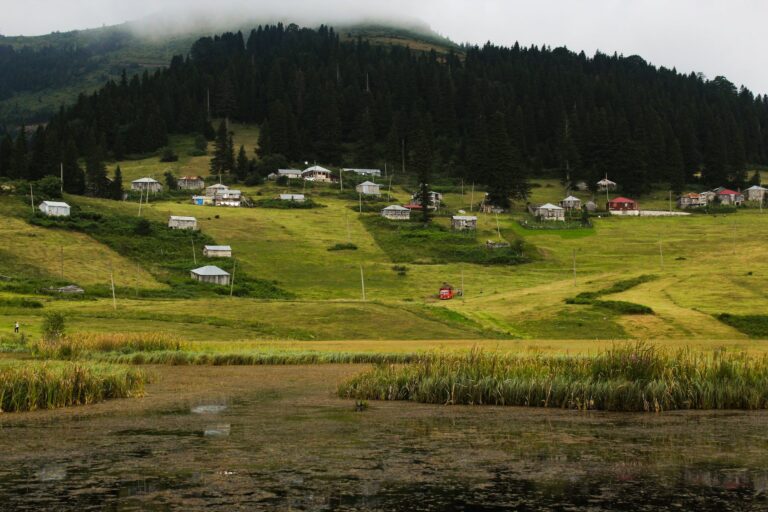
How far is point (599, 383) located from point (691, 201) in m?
142

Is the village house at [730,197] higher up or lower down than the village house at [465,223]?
higher up

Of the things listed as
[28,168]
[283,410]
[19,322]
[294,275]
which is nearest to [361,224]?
[294,275]

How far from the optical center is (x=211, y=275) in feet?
323

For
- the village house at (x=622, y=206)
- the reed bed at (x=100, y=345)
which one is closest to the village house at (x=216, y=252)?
the reed bed at (x=100, y=345)

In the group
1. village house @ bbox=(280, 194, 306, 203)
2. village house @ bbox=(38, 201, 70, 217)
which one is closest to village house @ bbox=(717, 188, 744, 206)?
village house @ bbox=(280, 194, 306, 203)

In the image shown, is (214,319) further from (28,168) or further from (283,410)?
(28,168)

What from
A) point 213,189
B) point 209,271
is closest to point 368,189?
point 213,189

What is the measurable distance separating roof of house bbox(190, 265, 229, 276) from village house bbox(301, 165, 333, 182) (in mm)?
74237

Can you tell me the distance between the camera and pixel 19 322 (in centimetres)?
6312

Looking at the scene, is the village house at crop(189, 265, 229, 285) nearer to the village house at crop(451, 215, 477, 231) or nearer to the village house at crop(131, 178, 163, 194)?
the village house at crop(451, 215, 477, 231)

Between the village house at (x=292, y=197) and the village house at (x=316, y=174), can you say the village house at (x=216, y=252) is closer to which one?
the village house at (x=292, y=197)

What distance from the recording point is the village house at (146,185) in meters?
155

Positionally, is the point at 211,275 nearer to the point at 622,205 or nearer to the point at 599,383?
the point at 599,383

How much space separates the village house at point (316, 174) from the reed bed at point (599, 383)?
145368 mm
